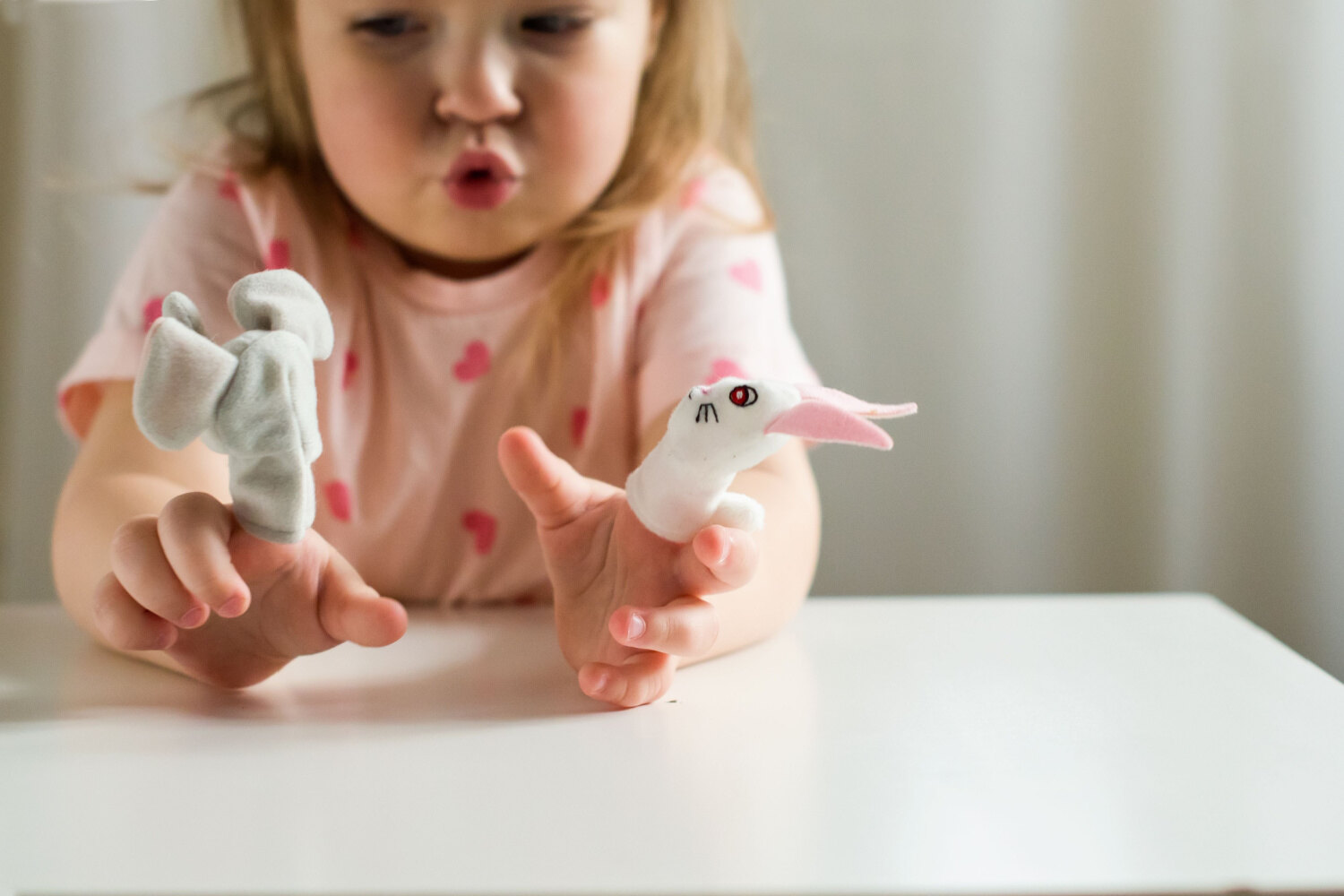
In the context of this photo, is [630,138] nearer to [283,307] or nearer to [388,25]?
[388,25]

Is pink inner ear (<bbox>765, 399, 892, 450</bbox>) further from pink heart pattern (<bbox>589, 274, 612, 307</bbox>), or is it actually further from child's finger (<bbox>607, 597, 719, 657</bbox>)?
pink heart pattern (<bbox>589, 274, 612, 307</bbox>)

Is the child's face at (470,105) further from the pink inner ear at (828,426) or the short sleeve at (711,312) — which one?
the pink inner ear at (828,426)

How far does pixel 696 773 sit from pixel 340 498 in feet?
1.23

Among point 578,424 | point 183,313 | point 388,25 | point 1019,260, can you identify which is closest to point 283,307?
point 183,313

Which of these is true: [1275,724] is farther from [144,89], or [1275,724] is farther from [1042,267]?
[144,89]

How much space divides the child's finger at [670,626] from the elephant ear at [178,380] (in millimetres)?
142

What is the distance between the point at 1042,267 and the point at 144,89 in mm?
679

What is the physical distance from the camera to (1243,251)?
3.01ft

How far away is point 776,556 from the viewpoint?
0.57 metres

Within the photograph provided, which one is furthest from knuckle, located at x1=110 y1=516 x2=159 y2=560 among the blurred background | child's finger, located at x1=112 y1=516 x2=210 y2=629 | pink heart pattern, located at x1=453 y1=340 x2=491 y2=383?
the blurred background

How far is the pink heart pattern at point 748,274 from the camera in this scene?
0.70 meters

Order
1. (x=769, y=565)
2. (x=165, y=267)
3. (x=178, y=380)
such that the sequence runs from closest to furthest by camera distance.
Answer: (x=178, y=380) → (x=769, y=565) → (x=165, y=267)

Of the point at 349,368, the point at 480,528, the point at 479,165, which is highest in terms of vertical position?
the point at 479,165

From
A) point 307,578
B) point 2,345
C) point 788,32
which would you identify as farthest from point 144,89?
point 307,578
